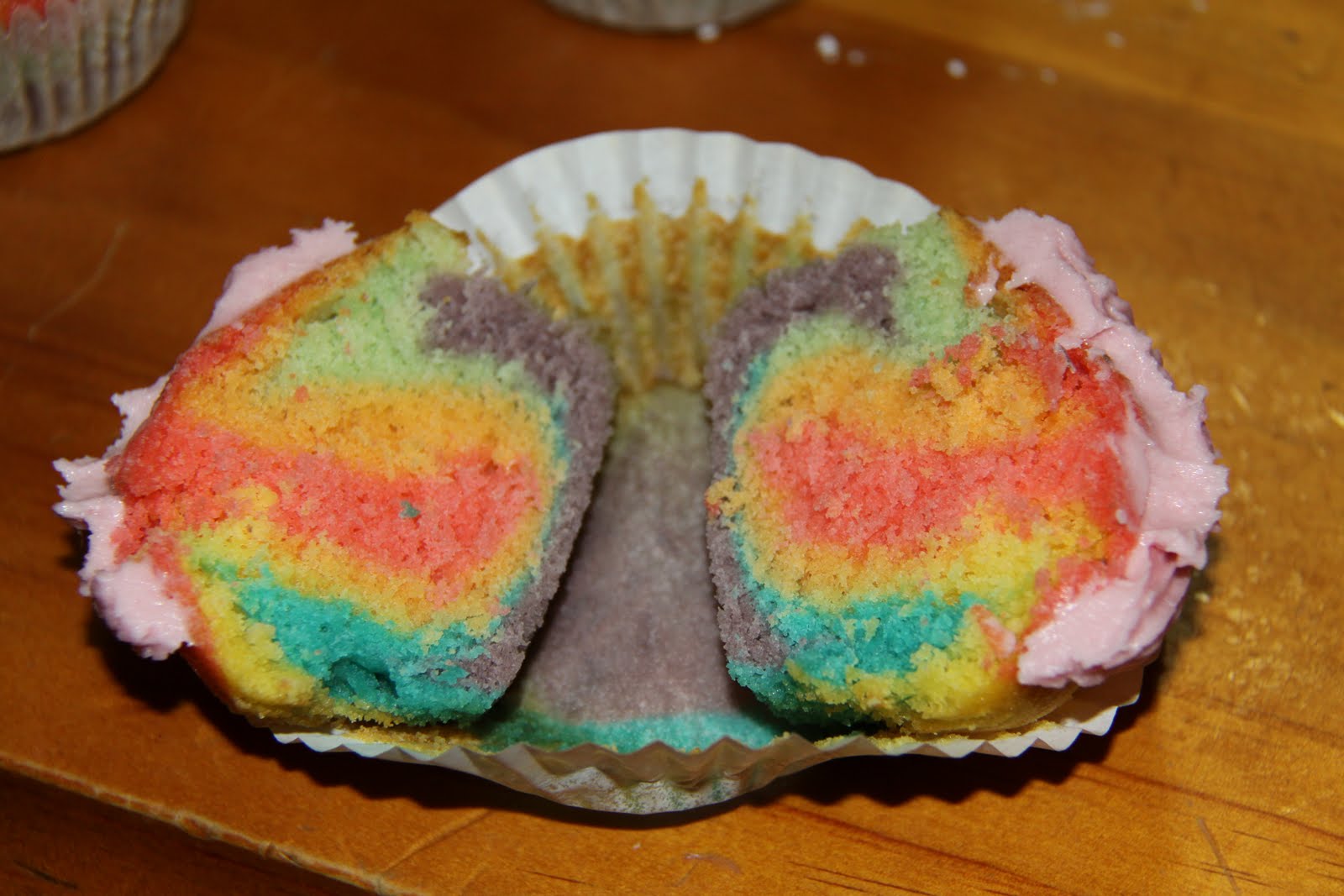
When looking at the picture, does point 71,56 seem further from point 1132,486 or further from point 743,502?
point 1132,486

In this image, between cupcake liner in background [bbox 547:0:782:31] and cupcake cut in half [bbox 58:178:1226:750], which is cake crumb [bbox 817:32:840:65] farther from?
cupcake cut in half [bbox 58:178:1226:750]

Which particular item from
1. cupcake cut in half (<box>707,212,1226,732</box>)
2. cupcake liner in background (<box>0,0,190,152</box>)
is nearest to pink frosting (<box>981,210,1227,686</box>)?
cupcake cut in half (<box>707,212,1226,732</box>)

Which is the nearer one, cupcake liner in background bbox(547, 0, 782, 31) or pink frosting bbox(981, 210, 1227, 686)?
pink frosting bbox(981, 210, 1227, 686)

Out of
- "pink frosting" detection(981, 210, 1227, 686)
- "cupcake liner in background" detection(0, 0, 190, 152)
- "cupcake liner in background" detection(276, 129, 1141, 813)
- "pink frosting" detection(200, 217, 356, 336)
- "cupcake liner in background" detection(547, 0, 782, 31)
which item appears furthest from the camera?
"cupcake liner in background" detection(547, 0, 782, 31)

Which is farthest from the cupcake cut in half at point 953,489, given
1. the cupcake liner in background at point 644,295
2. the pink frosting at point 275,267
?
the pink frosting at point 275,267

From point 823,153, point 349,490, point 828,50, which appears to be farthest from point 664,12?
point 349,490

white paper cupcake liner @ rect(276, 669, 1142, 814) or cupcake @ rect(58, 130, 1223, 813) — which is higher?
cupcake @ rect(58, 130, 1223, 813)

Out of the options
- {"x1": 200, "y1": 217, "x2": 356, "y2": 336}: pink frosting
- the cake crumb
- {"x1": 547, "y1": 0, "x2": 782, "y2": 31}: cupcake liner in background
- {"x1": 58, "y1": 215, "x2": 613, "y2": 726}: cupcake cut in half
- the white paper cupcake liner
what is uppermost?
{"x1": 547, "y1": 0, "x2": 782, "y2": 31}: cupcake liner in background

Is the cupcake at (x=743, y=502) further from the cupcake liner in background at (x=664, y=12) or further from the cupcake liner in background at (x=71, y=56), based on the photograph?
the cupcake liner in background at (x=71, y=56)
